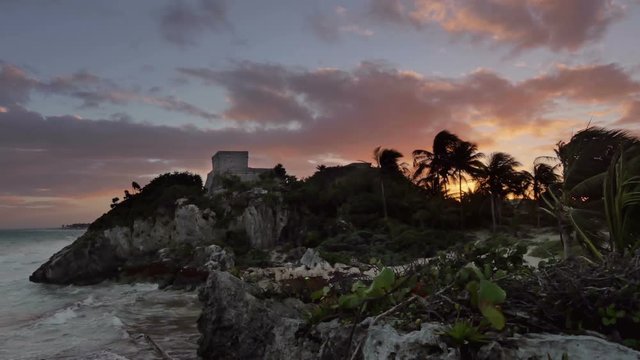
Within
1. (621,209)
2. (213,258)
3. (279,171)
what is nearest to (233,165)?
(279,171)

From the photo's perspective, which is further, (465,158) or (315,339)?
(465,158)

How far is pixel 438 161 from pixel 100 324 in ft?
107

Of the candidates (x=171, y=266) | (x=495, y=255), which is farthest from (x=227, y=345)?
(x=171, y=266)

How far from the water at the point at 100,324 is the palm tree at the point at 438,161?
2550 centimetres

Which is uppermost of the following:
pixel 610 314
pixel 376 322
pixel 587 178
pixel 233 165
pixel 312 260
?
pixel 233 165

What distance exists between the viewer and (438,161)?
143 ft

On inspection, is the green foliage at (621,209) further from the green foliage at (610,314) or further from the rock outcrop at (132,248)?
the rock outcrop at (132,248)

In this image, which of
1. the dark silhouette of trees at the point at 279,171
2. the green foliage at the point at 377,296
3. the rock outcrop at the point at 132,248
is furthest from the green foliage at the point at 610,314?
the dark silhouette of trees at the point at 279,171

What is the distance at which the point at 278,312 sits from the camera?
9000 millimetres

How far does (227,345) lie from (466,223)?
110ft

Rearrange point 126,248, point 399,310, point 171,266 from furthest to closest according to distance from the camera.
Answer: point 126,248 < point 171,266 < point 399,310

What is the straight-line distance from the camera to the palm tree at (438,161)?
42.8m

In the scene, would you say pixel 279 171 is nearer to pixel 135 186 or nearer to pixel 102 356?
pixel 135 186

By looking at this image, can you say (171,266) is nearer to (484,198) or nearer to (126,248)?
(126,248)
